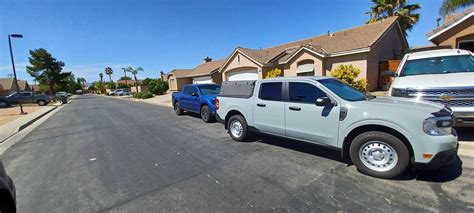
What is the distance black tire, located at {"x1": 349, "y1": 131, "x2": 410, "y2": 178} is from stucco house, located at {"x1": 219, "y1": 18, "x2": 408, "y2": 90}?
1220 cm

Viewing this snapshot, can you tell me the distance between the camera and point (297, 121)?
4570 mm

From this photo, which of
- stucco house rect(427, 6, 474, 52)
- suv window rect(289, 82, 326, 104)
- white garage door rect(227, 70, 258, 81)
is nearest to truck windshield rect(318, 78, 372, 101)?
suv window rect(289, 82, 326, 104)

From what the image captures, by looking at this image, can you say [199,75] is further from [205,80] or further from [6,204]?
[6,204]

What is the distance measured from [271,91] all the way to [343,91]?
1.54m

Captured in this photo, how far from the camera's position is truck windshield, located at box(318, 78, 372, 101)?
4172mm

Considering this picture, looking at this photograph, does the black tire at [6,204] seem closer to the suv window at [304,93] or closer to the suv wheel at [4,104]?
the suv window at [304,93]

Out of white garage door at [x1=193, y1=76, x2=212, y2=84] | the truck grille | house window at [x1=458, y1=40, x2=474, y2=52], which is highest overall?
house window at [x1=458, y1=40, x2=474, y2=52]

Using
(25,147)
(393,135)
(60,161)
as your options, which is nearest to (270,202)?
(393,135)

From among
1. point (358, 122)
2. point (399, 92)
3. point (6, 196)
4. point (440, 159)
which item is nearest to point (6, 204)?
point (6, 196)

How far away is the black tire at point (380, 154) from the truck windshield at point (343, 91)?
798 millimetres

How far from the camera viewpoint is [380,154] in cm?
358

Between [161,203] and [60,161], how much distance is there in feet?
12.0

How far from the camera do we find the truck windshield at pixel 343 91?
4172 millimetres

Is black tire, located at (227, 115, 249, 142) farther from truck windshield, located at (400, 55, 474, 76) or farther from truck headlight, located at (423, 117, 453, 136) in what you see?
truck windshield, located at (400, 55, 474, 76)
